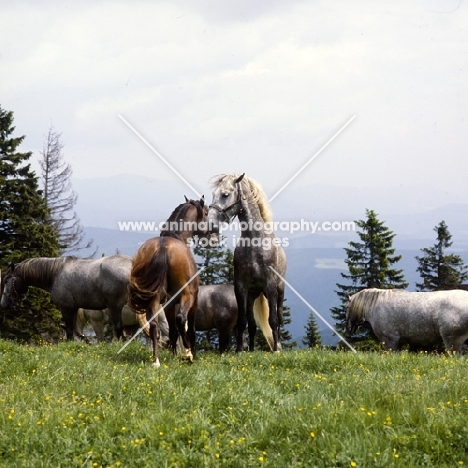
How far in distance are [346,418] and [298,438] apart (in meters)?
0.63

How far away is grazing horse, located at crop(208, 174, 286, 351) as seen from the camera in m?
13.6

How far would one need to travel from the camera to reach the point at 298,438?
263 inches

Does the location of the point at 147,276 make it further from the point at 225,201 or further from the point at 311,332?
the point at 311,332

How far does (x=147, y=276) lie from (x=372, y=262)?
2808 cm

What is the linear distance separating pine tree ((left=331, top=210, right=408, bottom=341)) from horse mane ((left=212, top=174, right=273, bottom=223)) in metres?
23.5

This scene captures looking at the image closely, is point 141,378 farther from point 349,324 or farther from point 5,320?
point 5,320

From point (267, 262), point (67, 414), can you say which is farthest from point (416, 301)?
point (67, 414)

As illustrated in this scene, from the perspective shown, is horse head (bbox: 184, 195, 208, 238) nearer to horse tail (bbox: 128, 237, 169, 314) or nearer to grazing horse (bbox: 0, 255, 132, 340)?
horse tail (bbox: 128, 237, 169, 314)

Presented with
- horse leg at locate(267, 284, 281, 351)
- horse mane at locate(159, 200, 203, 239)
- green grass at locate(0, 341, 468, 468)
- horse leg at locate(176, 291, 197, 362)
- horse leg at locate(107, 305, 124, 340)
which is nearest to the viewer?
green grass at locate(0, 341, 468, 468)

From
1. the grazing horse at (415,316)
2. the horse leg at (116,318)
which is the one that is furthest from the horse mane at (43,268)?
the grazing horse at (415,316)

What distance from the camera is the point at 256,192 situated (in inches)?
558

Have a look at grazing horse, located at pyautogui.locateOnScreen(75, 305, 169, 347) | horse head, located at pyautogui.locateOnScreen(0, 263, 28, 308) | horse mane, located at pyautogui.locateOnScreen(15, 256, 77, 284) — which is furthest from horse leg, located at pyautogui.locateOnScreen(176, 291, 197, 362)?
grazing horse, located at pyautogui.locateOnScreen(75, 305, 169, 347)

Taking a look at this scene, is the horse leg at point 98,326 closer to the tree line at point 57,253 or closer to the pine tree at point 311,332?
the tree line at point 57,253

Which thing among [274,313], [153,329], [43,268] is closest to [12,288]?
[43,268]
